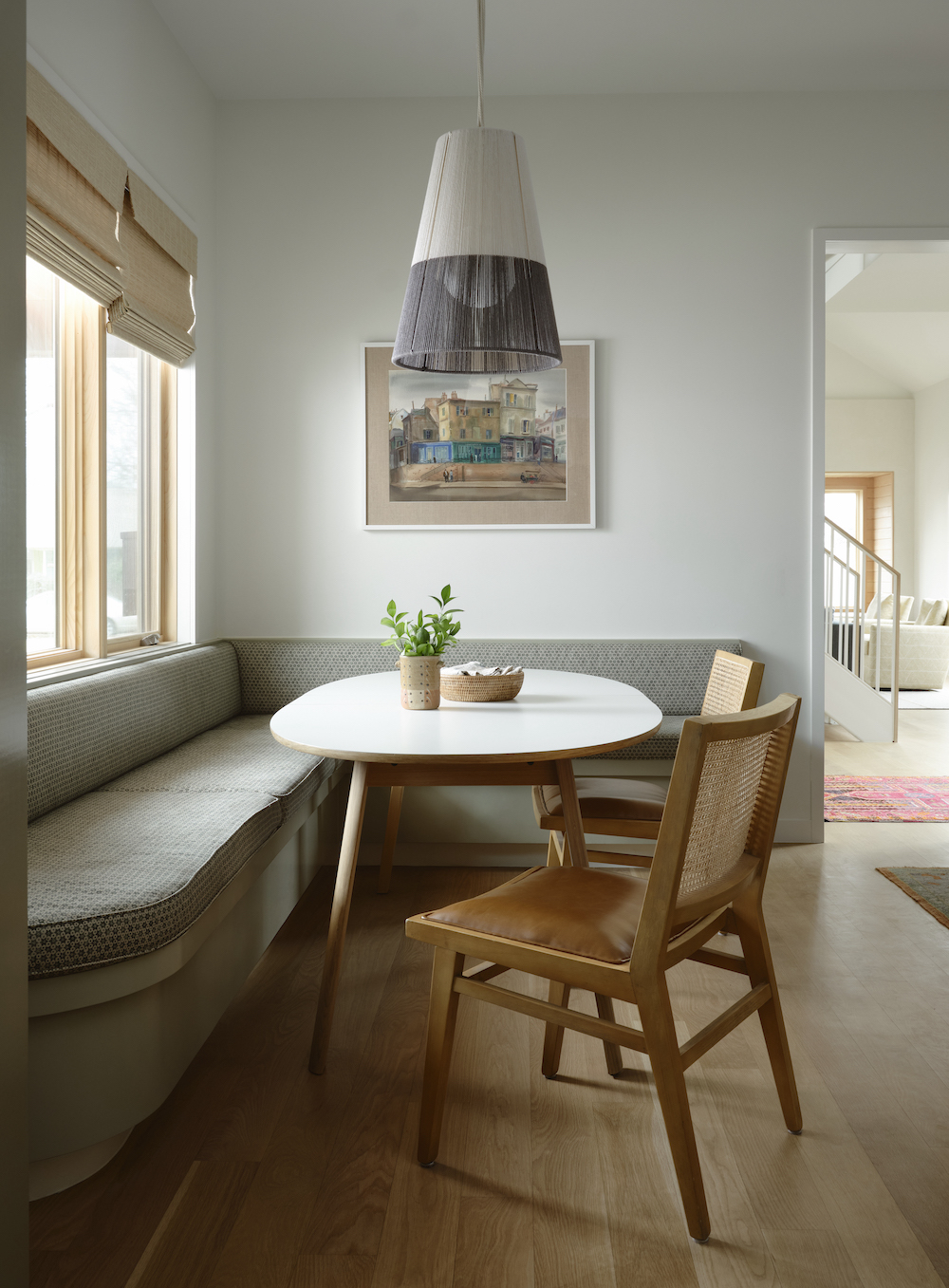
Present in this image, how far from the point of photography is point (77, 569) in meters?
2.77

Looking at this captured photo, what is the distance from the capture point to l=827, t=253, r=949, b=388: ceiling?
22.0 ft

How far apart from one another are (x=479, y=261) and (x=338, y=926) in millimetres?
1482

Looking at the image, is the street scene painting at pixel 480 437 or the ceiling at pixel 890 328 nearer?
the street scene painting at pixel 480 437

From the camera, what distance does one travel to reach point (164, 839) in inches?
75.5

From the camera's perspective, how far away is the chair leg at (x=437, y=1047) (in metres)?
1.57

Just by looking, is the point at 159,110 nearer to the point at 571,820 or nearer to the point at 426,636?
the point at 426,636

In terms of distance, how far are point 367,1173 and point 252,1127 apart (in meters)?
0.26

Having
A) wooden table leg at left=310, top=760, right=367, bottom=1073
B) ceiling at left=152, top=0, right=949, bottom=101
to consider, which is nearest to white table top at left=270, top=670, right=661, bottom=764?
wooden table leg at left=310, top=760, right=367, bottom=1073

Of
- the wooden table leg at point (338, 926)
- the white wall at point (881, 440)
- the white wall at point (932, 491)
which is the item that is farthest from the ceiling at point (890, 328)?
the wooden table leg at point (338, 926)

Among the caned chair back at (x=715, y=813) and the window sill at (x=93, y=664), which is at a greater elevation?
the window sill at (x=93, y=664)

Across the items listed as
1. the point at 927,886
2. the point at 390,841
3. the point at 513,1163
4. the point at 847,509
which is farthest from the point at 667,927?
the point at 847,509

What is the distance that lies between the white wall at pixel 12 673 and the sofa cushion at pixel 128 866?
15.6 inches

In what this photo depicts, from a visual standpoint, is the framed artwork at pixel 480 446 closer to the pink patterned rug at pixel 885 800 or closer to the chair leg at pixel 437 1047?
the pink patterned rug at pixel 885 800

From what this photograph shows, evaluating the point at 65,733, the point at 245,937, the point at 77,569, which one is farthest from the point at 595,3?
the point at 245,937
